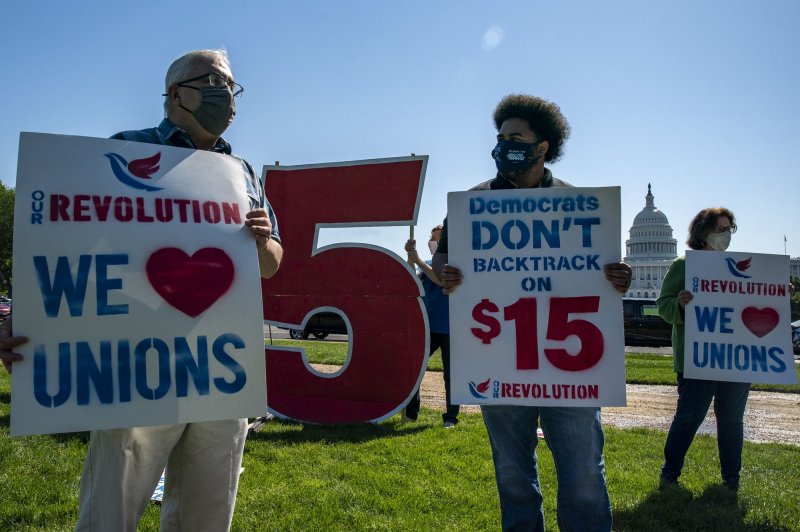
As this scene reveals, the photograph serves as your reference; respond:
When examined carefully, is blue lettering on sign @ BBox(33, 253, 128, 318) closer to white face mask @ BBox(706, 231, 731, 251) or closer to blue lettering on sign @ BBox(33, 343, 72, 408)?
blue lettering on sign @ BBox(33, 343, 72, 408)

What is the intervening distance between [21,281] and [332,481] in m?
2.90

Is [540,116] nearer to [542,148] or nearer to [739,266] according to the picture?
[542,148]

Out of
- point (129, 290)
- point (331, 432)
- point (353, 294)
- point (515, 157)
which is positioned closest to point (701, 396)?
point (515, 157)

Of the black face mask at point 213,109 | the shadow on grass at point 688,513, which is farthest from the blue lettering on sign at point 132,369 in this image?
the shadow on grass at point 688,513

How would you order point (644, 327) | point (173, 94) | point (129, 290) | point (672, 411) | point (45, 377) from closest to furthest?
point (45, 377), point (129, 290), point (173, 94), point (672, 411), point (644, 327)

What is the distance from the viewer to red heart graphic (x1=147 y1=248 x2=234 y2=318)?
2.16 m

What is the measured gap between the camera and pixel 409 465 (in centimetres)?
482

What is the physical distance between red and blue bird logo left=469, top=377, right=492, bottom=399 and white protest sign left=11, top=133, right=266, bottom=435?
3.30ft

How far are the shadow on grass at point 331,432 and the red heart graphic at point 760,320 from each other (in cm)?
319

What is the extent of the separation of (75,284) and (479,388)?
5.68 ft

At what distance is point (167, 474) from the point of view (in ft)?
7.43

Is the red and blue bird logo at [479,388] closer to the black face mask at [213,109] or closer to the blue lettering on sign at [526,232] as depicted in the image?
the blue lettering on sign at [526,232]

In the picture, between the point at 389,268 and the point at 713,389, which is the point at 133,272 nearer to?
the point at 713,389

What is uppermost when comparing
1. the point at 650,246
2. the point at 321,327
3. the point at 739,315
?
the point at 650,246
